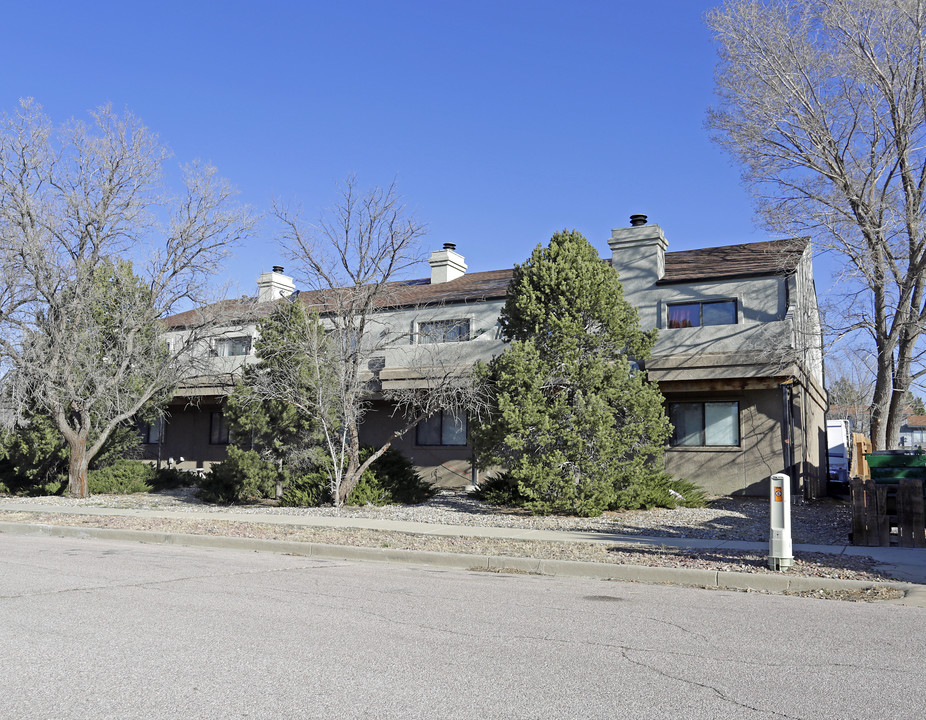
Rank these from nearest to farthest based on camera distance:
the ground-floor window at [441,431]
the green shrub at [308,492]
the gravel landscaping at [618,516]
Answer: the gravel landscaping at [618,516] → the green shrub at [308,492] → the ground-floor window at [441,431]

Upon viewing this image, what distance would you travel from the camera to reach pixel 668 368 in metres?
20.2

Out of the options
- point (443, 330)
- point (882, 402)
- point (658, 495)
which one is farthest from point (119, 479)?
point (882, 402)

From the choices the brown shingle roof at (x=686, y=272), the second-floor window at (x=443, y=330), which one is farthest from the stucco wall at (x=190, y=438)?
the second-floor window at (x=443, y=330)

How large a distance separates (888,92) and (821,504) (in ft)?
35.6

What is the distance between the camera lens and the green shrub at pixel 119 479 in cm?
2244

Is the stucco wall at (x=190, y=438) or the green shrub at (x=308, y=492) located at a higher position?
the stucco wall at (x=190, y=438)

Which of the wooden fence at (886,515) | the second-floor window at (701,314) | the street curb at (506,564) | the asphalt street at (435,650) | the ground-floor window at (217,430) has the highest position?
the second-floor window at (701,314)

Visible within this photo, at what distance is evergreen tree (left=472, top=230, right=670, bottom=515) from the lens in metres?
15.6

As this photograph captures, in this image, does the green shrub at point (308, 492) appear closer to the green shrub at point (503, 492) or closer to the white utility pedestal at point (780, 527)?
the green shrub at point (503, 492)

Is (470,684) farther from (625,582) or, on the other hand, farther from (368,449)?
(368,449)

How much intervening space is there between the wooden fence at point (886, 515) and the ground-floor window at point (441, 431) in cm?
1376

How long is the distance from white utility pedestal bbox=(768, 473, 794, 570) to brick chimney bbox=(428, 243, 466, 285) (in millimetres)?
20924

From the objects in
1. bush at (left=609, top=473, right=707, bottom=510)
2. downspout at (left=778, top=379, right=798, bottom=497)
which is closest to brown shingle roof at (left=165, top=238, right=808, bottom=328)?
downspout at (left=778, top=379, right=798, bottom=497)

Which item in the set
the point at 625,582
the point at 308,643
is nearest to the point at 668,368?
the point at 625,582
